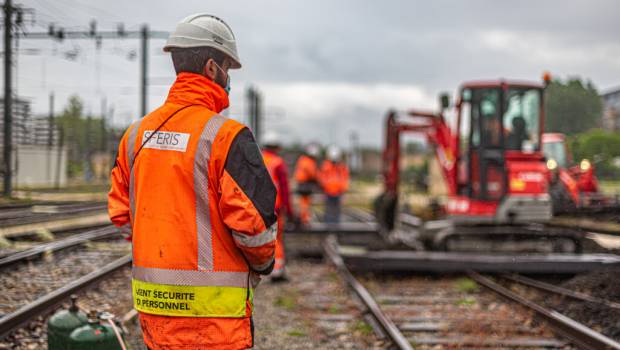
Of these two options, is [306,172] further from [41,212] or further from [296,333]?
[296,333]

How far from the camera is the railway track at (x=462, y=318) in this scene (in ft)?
19.2

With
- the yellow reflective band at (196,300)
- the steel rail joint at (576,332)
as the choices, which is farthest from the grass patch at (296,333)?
the yellow reflective band at (196,300)

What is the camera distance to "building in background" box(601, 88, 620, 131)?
10.8m

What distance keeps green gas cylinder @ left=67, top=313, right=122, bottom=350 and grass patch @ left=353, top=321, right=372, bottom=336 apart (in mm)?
2989

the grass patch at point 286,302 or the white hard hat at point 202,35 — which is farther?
the grass patch at point 286,302

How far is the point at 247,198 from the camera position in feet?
8.06

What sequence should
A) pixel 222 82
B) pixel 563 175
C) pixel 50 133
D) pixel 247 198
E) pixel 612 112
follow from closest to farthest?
pixel 247 198
pixel 222 82
pixel 50 133
pixel 612 112
pixel 563 175

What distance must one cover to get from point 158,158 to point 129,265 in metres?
6.82

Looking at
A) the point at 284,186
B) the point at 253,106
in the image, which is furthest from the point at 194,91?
the point at 253,106

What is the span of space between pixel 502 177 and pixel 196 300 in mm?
9287

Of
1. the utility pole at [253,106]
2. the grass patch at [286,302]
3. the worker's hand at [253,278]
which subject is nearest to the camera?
the worker's hand at [253,278]

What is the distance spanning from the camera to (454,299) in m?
8.05

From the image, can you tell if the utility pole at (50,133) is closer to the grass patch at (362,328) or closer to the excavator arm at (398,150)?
the grass patch at (362,328)

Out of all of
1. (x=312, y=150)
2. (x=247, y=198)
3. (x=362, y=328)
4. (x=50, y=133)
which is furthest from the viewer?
(x=312, y=150)
